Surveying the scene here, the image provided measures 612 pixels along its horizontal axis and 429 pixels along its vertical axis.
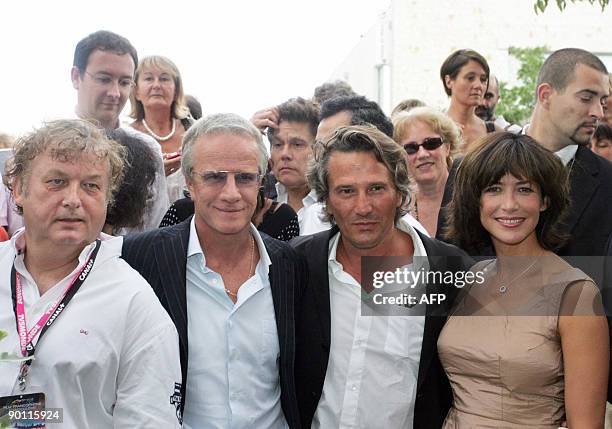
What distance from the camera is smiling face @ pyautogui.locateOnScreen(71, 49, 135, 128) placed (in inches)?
194

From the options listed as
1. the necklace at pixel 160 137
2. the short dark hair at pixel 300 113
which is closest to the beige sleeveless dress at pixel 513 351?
the short dark hair at pixel 300 113

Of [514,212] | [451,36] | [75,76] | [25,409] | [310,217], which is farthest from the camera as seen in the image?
[451,36]

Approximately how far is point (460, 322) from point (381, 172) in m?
0.78

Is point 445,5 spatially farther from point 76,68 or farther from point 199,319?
point 199,319

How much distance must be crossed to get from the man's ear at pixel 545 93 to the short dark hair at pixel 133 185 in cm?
258

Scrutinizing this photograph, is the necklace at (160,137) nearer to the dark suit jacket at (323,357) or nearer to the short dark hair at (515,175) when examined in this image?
the dark suit jacket at (323,357)

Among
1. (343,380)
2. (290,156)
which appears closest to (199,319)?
(343,380)

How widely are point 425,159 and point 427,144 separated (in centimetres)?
10

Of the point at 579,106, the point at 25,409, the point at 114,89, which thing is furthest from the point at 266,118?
the point at 25,409

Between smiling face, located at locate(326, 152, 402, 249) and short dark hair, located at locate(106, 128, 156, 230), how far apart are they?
0.96 m

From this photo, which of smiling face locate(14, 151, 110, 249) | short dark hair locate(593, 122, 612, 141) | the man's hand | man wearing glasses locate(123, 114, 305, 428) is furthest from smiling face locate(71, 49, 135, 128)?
short dark hair locate(593, 122, 612, 141)

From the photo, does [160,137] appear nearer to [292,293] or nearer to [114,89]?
[114,89]

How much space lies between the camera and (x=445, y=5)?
19312 mm

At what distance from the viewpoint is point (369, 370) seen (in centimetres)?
327
